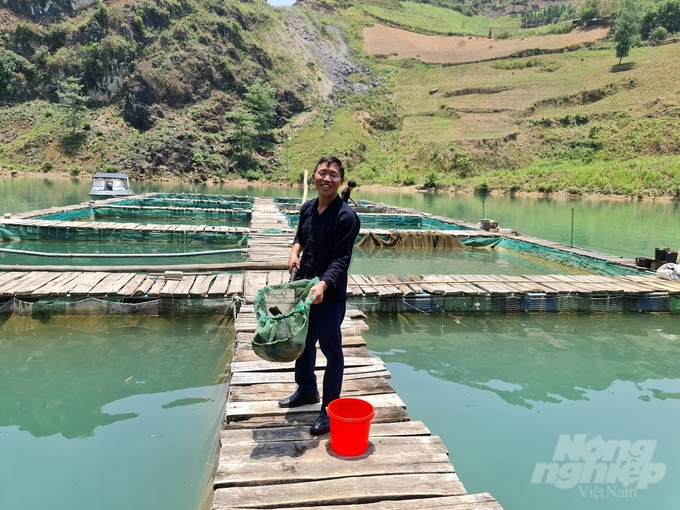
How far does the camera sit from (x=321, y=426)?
269cm

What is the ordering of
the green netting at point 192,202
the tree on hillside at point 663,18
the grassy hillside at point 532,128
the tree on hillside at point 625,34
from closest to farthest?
1. the green netting at point 192,202
2. the grassy hillside at point 532,128
3. the tree on hillside at point 625,34
4. the tree on hillside at point 663,18

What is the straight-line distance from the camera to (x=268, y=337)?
2475mm

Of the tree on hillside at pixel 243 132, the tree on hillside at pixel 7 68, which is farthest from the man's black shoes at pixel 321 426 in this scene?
the tree on hillside at pixel 7 68

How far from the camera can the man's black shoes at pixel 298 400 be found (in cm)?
303

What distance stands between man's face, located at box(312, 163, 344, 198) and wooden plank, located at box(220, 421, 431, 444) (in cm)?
147

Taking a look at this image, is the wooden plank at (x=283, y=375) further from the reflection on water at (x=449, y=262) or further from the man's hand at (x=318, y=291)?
the reflection on water at (x=449, y=262)

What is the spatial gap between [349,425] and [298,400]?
0.72 m

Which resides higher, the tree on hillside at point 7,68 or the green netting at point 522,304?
the tree on hillside at point 7,68

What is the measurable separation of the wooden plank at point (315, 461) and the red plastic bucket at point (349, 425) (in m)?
0.07

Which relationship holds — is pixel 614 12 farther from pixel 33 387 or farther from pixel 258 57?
pixel 33 387

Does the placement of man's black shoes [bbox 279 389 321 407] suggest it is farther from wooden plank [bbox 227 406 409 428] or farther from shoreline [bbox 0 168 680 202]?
shoreline [bbox 0 168 680 202]

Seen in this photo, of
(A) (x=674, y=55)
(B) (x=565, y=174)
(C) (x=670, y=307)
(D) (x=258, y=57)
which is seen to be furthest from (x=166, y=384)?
(A) (x=674, y=55)

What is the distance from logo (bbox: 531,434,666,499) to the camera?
3.17 m

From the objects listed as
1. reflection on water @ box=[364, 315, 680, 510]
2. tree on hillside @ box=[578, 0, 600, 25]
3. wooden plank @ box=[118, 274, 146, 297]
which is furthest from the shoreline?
tree on hillside @ box=[578, 0, 600, 25]
